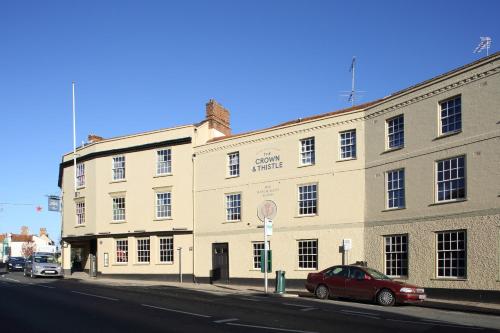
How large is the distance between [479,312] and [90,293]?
14855 millimetres

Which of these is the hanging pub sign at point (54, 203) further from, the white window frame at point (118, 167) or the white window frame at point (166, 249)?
the white window frame at point (166, 249)

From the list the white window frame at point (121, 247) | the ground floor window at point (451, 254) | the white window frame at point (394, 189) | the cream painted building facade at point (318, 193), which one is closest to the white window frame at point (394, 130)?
the cream painted building facade at point (318, 193)

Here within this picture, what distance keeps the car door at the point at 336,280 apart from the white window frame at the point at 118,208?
62.6ft

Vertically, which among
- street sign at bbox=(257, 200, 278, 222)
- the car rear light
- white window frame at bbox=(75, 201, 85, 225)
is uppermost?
street sign at bbox=(257, 200, 278, 222)

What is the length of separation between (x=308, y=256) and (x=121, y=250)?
1466 centimetres

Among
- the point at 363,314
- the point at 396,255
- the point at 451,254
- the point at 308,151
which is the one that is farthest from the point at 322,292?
the point at 308,151

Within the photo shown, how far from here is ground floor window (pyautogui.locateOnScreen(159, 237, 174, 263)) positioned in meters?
34.2

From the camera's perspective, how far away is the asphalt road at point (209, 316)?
1280 centimetres

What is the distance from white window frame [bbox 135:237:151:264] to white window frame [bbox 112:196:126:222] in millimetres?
2169

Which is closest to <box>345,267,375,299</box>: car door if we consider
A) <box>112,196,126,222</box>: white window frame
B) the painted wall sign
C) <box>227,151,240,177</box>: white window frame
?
the painted wall sign

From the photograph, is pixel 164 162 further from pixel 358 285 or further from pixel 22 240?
pixel 22 240

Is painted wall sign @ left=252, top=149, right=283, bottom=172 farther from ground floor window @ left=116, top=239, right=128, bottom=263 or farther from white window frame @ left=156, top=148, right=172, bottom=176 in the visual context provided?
ground floor window @ left=116, top=239, right=128, bottom=263

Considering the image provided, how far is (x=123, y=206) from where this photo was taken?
3666cm

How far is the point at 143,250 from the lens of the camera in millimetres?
35469
